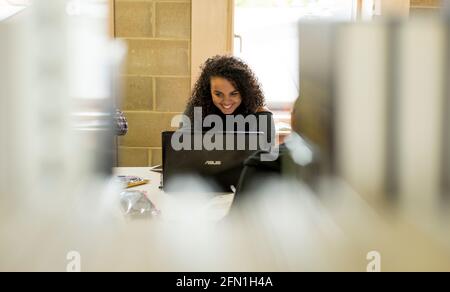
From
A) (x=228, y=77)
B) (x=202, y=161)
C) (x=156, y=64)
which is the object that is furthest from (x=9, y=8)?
(x=156, y=64)

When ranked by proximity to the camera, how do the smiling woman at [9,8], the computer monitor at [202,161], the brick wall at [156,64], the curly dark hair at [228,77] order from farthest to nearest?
the brick wall at [156,64], the curly dark hair at [228,77], the computer monitor at [202,161], the smiling woman at [9,8]

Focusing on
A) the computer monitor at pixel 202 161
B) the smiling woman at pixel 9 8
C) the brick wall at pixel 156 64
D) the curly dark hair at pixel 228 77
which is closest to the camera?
the smiling woman at pixel 9 8

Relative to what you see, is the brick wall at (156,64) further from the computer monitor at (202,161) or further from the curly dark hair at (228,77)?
the computer monitor at (202,161)

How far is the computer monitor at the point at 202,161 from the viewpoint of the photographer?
910 mm

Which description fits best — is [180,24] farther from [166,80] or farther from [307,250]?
[307,250]

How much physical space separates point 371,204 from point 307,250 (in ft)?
0.18

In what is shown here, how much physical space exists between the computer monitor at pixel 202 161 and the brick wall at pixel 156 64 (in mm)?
1035

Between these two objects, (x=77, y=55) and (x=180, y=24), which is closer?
(x=77, y=55)

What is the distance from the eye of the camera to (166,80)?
2322 mm

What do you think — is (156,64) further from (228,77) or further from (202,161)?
(202,161)

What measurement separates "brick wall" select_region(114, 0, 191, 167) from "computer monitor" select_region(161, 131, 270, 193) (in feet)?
3.39

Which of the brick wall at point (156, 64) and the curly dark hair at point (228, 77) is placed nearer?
the curly dark hair at point (228, 77)

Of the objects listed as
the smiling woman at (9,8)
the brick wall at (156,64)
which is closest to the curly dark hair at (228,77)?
the brick wall at (156,64)
